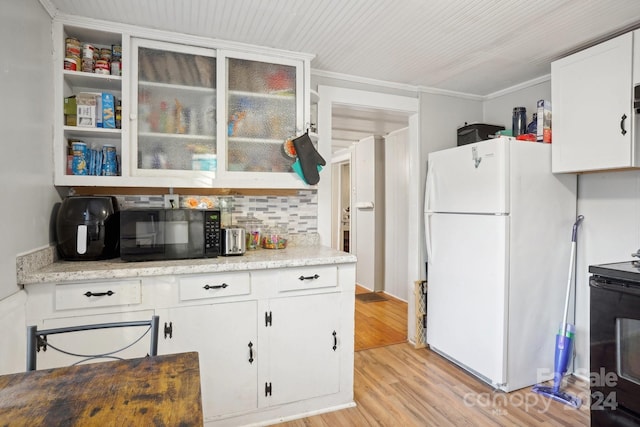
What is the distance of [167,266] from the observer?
1.74 metres

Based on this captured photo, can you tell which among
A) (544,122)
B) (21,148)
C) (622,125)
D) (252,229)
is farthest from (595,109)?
(21,148)

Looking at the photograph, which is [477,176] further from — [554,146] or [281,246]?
[281,246]

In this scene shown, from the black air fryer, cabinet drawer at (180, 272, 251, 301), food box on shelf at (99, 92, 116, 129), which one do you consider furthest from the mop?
food box on shelf at (99, 92, 116, 129)

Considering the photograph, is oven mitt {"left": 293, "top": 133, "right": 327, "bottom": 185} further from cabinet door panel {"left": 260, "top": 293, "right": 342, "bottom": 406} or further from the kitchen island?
cabinet door panel {"left": 260, "top": 293, "right": 342, "bottom": 406}

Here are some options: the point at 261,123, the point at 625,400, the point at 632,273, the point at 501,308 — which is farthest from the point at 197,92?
the point at 625,400

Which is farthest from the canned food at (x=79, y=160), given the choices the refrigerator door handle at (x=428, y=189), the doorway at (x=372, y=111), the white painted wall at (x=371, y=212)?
the white painted wall at (x=371, y=212)

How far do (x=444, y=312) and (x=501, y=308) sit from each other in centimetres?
57

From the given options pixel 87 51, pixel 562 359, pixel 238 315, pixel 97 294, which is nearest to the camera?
pixel 97 294

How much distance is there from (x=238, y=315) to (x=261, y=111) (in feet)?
4.30

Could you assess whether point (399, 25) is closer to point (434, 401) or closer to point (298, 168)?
point (298, 168)

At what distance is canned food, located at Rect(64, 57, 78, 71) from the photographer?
1921 millimetres

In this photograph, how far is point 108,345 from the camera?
5.44 ft

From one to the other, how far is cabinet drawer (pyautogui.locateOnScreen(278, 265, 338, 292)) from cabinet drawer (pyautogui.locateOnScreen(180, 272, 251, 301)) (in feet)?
0.67

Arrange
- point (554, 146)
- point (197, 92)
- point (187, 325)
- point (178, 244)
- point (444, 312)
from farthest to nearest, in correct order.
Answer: point (444, 312), point (554, 146), point (197, 92), point (178, 244), point (187, 325)
